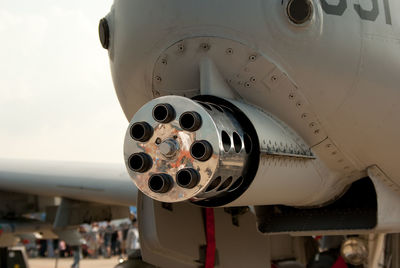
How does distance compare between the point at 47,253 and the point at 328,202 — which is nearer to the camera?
the point at 328,202

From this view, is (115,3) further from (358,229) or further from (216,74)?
(358,229)

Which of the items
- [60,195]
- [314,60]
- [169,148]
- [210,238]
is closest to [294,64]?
[314,60]

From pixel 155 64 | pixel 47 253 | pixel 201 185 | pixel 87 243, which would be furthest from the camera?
pixel 47 253

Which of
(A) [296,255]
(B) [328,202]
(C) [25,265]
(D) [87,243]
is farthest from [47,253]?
(B) [328,202]

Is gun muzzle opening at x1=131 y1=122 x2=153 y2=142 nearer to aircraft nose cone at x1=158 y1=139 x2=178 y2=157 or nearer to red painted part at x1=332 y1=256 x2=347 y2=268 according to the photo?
aircraft nose cone at x1=158 y1=139 x2=178 y2=157

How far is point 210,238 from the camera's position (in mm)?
3955

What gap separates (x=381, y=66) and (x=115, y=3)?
166 cm

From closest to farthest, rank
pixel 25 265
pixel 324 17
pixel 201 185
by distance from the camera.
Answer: pixel 201 185 < pixel 324 17 < pixel 25 265

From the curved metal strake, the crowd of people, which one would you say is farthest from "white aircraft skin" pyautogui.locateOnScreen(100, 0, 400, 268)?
the crowd of people

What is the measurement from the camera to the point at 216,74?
3.10 meters

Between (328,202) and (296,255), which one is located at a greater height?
(328,202)

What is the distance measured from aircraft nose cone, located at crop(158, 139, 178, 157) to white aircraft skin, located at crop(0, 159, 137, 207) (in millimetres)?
7013

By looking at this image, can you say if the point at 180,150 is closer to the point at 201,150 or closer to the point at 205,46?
the point at 201,150

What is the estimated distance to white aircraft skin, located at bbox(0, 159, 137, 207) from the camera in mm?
9609
